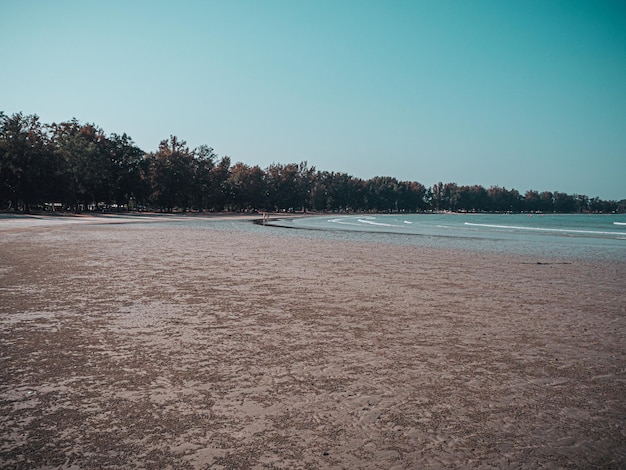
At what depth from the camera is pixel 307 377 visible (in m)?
4.69

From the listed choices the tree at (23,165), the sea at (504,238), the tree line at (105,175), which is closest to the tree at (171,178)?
the tree line at (105,175)

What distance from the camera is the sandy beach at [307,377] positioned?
3.27 metres

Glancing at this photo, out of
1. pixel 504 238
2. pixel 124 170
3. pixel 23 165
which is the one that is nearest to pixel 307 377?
pixel 504 238

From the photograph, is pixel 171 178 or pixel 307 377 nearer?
pixel 307 377

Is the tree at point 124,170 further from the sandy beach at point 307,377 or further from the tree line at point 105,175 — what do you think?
the sandy beach at point 307,377

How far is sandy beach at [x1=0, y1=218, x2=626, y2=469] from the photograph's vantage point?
129 inches

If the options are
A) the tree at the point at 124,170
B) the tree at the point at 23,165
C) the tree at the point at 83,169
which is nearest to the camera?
the tree at the point at 23,165

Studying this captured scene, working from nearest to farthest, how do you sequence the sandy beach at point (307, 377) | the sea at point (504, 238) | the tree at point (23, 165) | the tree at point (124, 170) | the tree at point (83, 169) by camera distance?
the sandy beach at point (307, 377)
the sea at point (504, 238)
the tree at point (23, 165)
the tree at point (83, 169)
the tree at point (124, 170)

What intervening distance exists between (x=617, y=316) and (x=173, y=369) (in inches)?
311

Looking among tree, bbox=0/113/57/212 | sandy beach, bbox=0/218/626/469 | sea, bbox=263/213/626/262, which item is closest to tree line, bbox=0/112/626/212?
tree, bbox=0/113/57/212

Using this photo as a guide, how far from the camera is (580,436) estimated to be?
3.52 meters

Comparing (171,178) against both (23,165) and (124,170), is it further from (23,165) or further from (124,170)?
(23,165)

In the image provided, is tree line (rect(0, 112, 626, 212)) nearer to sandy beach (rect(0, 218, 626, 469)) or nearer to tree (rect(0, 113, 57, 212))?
tree (rect(0, 113, 57, 212))


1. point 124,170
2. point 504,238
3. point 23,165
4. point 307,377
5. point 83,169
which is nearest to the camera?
point 307,377
